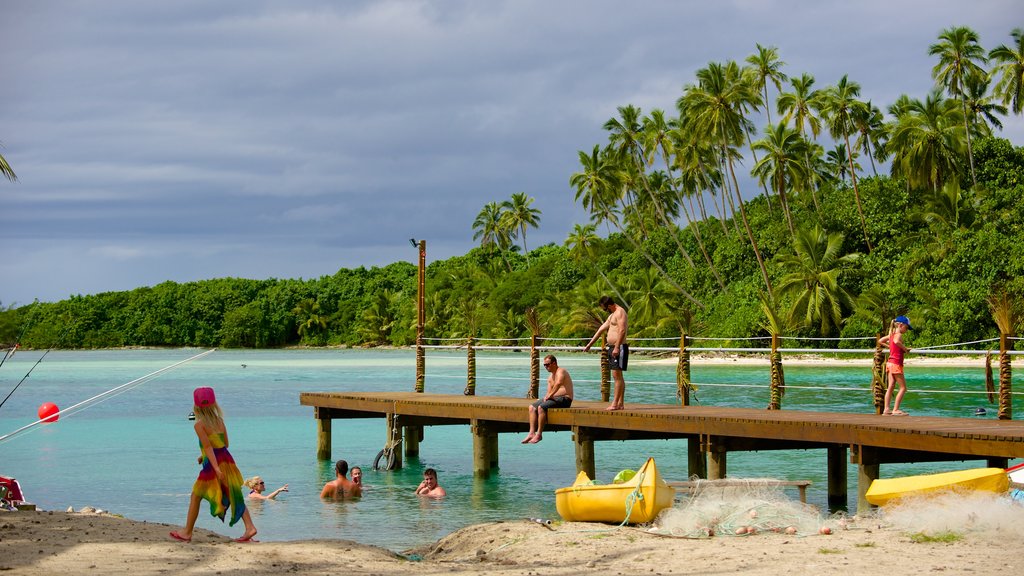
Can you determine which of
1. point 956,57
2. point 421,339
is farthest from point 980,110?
point 421,339

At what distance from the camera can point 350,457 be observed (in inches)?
968

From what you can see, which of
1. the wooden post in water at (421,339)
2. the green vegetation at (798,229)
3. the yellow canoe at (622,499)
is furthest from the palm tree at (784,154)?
the yellow canoe at (622,499)

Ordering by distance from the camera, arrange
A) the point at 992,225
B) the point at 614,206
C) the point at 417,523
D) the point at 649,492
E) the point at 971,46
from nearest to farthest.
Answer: the point at 649,492 → the point at 417,523 → the point at 992,225 → the point at 971,46 → the point at 614,206

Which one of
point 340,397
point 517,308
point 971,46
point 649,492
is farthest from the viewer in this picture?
point 517,308

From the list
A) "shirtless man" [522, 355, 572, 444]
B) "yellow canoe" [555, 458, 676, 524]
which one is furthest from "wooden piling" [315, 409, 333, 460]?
"yellow canoe" [555, 458, 676, 524]

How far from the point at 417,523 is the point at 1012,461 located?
7.67m

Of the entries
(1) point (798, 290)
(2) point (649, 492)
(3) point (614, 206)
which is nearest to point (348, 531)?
(2) point (649, 492)

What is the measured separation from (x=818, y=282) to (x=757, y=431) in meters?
38.5

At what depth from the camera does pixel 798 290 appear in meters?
51.0

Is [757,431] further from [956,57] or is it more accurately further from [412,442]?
[956,57]

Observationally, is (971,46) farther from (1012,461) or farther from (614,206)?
(1012,461)

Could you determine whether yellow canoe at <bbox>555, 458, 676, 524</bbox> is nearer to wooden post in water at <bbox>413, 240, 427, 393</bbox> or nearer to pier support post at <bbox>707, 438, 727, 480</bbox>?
pier support post at <bbox>707, 438, 727, 480</bbox>

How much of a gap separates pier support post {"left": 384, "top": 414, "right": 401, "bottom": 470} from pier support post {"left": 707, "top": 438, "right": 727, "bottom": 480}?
7.49 metres

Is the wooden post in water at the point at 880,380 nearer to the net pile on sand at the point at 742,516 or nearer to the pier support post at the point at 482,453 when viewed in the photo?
the net pile on sand at the point at 742,516
